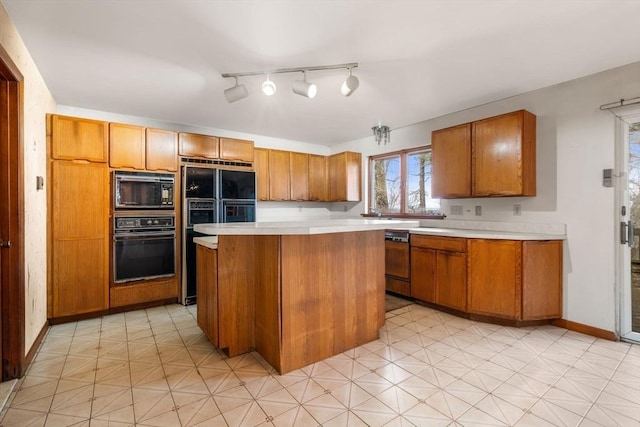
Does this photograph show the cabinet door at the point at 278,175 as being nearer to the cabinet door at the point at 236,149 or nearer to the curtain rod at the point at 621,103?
the cabinet door at the point at 236,149

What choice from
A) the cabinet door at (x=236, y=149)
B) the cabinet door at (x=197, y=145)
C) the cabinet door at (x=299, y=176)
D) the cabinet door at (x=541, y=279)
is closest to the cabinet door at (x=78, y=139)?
the cabinet door at (x=197, y=145)

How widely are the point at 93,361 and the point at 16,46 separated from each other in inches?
94.8

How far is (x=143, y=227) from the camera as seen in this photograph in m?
3.60

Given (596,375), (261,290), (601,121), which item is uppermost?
(601,121)

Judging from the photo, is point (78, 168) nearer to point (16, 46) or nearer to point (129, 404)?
point (16, 46)

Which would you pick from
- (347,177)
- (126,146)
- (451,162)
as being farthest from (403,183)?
(126,146)

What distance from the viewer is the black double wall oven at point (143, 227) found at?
346cm

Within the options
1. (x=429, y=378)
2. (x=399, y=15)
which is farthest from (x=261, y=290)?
(x=399, y=15)

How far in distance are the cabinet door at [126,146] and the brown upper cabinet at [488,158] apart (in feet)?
12.2

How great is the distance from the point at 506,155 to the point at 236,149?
136 inches

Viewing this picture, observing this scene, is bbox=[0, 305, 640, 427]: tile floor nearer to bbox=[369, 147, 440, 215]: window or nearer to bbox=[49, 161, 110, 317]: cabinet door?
bbox=[49, 161, 110, 317]: cabinet door

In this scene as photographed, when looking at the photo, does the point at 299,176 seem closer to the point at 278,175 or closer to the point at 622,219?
the point at 278,175

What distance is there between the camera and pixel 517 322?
3062 mm

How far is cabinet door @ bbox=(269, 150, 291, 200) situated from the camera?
16.6ft
